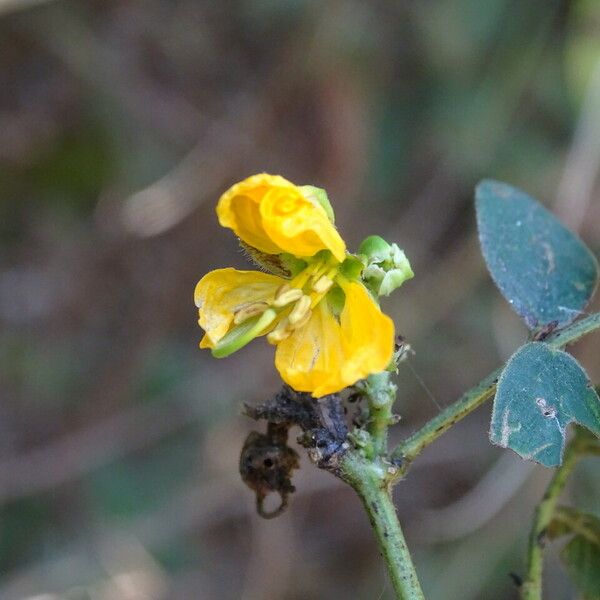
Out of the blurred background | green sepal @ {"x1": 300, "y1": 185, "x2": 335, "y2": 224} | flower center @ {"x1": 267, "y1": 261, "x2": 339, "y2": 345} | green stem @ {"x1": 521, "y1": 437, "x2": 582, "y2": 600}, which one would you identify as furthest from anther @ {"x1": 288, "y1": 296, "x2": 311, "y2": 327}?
the blurred background

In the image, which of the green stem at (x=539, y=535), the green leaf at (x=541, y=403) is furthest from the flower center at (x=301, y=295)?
the green stem at (x=539, y=535)

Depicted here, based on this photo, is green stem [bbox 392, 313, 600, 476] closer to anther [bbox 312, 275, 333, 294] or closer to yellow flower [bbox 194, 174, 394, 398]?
yellow flower [bbox 194, 174, 394, 398]

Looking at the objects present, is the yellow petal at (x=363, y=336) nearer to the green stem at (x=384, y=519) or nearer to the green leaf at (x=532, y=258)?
the green stem at (x=384, y=519)

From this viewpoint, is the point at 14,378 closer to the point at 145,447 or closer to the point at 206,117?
the point at 145,447

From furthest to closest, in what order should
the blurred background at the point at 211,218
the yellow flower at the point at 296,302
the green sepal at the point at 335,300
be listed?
the blurred background at the point at 211,218
the green sepal at the point at 335,300
the yellow flower at the point at 296,302

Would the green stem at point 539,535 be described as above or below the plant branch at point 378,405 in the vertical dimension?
below

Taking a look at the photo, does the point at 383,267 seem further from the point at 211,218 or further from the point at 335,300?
the point at 211,218
